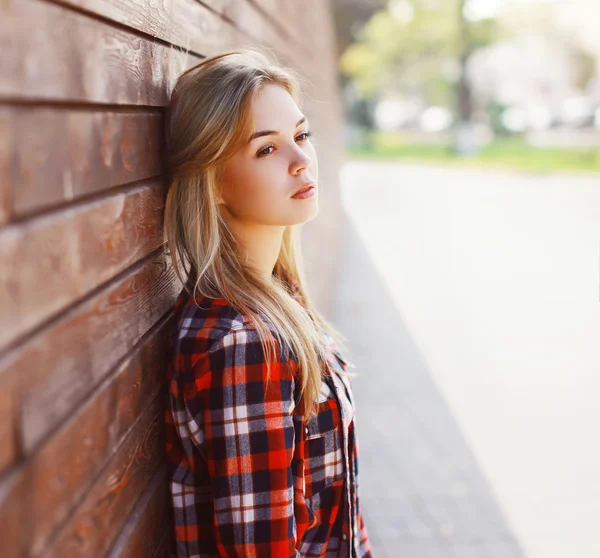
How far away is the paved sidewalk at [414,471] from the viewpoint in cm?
400

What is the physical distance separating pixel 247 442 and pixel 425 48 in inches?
1624

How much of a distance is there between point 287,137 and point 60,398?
3.50 ft

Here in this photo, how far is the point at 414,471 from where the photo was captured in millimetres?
4812

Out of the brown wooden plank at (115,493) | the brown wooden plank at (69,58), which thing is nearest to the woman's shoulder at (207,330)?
the brown wooden plank at (115,493)

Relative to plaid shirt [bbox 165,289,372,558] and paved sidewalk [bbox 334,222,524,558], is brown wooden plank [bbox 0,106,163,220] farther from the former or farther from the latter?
paved sidewalk [bbox 334,222,524,558]

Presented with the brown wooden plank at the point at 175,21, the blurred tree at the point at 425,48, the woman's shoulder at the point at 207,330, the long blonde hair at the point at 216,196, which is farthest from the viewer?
the blurred tree at the point at 425,48

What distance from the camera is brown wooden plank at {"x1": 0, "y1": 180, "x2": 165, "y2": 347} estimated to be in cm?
94

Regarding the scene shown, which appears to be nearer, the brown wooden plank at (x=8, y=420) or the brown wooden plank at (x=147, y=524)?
the brown wooden plank at (x=8, y=420)

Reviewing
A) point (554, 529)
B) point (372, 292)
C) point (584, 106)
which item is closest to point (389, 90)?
point (584, 106)

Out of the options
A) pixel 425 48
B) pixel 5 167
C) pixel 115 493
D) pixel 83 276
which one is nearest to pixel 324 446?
pixel 115 493

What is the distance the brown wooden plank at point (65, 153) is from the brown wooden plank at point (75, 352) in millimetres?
187

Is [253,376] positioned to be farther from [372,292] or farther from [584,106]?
[584,106]

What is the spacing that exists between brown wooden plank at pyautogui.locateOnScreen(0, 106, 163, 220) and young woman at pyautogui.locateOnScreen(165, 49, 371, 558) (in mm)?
278

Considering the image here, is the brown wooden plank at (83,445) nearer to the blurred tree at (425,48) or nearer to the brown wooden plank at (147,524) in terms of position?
the brown wooden plank at (147,524)
